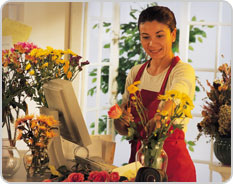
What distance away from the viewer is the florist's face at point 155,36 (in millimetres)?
1873

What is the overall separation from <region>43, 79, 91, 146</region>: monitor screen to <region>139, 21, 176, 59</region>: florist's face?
63 centimetres

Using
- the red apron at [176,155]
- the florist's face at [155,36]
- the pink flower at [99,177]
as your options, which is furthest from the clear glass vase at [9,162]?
the florist's face at [155,36]

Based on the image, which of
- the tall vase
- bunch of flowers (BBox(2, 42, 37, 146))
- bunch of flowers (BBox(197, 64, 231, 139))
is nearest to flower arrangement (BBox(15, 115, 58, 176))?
bunch of flowers (BBox(2, 42, 37, 146))

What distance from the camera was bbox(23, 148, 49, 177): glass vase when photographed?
1.36 m

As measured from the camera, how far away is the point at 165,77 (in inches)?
77.2

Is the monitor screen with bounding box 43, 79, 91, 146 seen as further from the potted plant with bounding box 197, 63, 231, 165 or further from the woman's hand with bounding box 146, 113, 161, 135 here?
the potted plant with bounding box 197, 63, 231, 165

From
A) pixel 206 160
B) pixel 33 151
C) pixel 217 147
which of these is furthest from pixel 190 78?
pixel 206 160

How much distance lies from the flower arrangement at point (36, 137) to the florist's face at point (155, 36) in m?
0.75

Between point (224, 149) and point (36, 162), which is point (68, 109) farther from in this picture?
point (224, 149)

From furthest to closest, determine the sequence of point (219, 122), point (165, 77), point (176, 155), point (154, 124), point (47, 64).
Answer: point (219, 122) < point (165, 77) < point (176, 155) < point (47, 64) < point (154, 124)

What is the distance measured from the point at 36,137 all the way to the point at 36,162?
0.34 feet

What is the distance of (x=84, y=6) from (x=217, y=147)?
1.52 meters

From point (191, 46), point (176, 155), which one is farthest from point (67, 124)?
point (191, 46)

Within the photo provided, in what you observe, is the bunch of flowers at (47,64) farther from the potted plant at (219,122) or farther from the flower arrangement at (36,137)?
the potted plant at (219,122)
